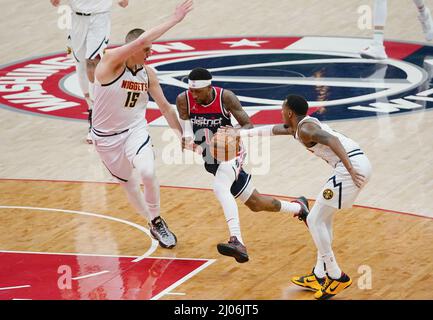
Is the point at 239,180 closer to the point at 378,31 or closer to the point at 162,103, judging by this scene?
the point at 162,103

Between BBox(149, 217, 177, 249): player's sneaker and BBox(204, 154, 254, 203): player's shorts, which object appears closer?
BBox(204, 154, 254, 203): player's shorts

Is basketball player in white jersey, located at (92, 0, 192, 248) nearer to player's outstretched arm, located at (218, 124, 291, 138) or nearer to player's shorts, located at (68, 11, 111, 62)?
player's outstretched arm, located at (218, 124, 291, 138)

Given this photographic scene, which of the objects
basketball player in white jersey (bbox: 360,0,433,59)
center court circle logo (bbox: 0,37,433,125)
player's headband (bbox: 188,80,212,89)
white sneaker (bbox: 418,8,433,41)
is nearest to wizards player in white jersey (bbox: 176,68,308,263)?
player's headband (bbox: 188,80,212,89)

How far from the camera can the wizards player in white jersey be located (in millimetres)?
9867

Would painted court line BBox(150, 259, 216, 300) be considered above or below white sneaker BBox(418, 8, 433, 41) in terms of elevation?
below

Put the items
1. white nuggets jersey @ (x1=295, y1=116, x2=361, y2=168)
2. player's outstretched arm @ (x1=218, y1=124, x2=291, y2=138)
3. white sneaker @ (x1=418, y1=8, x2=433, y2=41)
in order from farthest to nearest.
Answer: white sneaker @ (x1=418, y1=8, x2=433, y2=41) < player's outstretched arm @ (x1=218, y1=124, x2=291, y2=138) < white nuggets jersey @ (x1=295, y1=116, x2=361, y2=168)

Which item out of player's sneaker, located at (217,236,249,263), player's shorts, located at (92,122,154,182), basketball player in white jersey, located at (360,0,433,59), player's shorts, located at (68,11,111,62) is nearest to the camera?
player's sneaker, located at (217,236,249,263)

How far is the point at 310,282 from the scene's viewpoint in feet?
30.1

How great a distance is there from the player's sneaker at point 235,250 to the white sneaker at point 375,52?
855 cm

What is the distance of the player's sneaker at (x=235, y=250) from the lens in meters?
9.38

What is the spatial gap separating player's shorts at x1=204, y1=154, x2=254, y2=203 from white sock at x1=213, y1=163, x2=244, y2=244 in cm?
7

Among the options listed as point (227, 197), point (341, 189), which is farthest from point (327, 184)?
point (227, 197)

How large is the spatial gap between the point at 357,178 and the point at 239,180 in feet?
5.30

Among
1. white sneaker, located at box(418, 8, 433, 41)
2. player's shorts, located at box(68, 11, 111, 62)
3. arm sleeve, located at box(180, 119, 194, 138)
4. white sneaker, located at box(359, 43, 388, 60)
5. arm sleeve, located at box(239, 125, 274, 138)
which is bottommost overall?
arm sleeve, located at box(239, 125, 274, 138)
